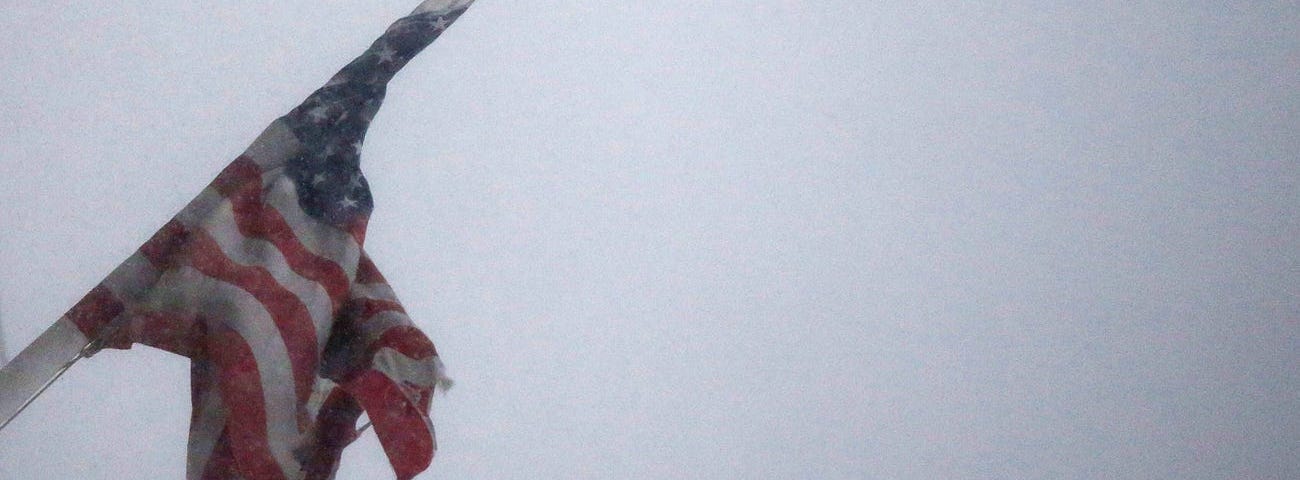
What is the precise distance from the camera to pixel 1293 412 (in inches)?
1254

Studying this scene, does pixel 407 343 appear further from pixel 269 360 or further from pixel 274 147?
pixel 274 147

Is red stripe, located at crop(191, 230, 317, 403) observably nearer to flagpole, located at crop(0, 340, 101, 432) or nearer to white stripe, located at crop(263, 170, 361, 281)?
white stripe, located at crop(263, 170, 361, 281)

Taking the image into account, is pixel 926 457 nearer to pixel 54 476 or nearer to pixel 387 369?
pixel 54 476

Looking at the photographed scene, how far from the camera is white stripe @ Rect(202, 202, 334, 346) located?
359 cm

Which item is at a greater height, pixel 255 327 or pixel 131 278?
pixel 131 278

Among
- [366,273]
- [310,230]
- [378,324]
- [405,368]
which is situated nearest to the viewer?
[405,368]

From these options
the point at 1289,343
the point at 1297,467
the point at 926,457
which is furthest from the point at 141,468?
the point at 1289,343

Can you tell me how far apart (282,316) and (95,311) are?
0.61 metres

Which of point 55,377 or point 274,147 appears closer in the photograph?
point 55,377

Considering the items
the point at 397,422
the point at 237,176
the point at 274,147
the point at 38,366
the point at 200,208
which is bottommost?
the point at 397,422

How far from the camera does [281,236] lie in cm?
369

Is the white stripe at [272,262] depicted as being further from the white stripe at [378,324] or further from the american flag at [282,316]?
the white stripe at [378,324]

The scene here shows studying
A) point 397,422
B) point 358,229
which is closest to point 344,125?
point 358,229

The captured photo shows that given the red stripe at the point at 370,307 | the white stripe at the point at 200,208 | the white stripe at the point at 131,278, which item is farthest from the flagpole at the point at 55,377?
the red stripe at the point at 370,307
